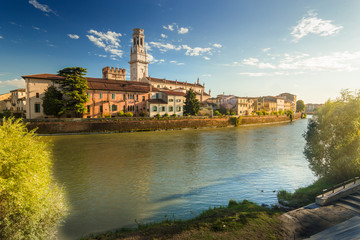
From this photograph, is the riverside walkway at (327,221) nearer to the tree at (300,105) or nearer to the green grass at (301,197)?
the green grass at (301,197)

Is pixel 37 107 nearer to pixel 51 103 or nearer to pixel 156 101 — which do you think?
pixel 51 103

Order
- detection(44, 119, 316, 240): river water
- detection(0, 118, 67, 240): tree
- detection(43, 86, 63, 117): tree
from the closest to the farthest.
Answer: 1. detection(0, 118, 67, 240): tree
2. detection(44, 119, 316, 240): river water
3. detection(43, 86, 63, 117): tree

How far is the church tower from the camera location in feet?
305

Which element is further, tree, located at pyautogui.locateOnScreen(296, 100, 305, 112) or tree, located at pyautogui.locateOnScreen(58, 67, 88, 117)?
tree, located at pyautogui.locateOnScreen(296, 100, 305, 112)

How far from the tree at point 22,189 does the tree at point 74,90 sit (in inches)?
1672

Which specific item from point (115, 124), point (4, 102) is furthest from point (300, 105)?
point (4, 102)

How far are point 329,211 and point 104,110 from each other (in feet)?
172

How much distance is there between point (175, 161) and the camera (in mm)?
22047

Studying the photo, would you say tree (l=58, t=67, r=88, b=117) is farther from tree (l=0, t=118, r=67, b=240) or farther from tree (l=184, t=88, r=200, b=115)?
tree (l=0, t=118, r=67, b=240)

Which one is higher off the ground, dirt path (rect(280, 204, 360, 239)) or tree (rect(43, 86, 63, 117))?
tree (rect(43, 86, 63, 117))

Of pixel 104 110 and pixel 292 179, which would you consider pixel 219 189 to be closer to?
pixel 292 179

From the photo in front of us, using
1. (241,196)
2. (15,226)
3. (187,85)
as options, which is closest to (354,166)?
(241,196)

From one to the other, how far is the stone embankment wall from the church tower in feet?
148

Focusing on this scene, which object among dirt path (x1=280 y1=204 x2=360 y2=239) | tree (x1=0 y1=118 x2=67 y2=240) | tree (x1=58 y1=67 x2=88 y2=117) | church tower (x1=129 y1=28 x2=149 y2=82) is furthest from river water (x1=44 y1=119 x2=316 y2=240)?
church tower (x1=129 y1=28 x2=149 y2=82)
